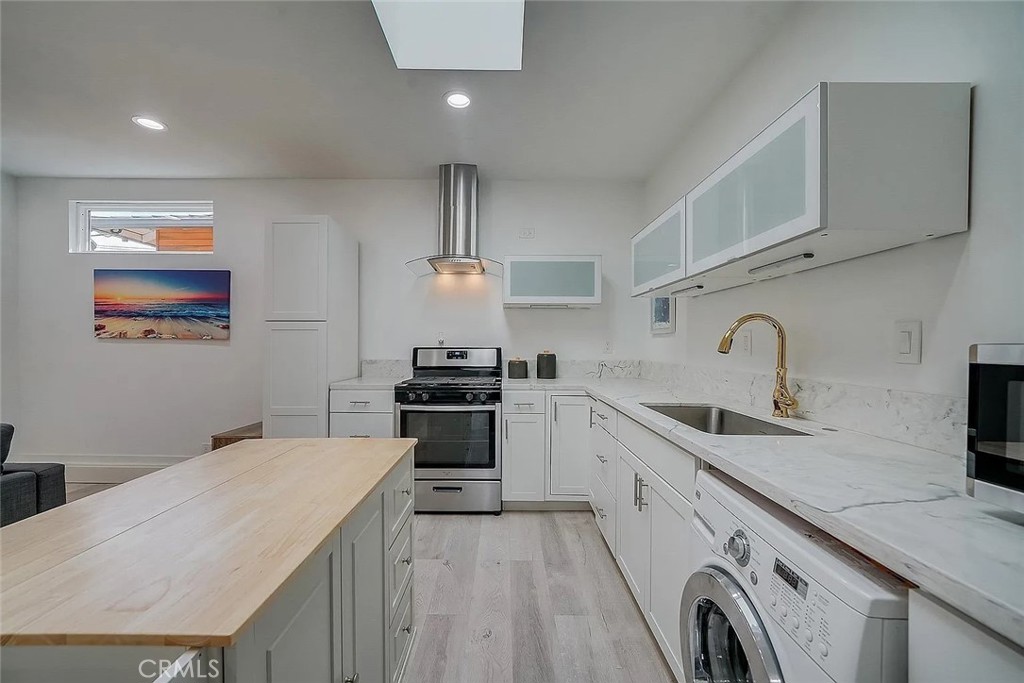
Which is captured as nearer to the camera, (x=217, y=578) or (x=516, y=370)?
(x=217, y=578)

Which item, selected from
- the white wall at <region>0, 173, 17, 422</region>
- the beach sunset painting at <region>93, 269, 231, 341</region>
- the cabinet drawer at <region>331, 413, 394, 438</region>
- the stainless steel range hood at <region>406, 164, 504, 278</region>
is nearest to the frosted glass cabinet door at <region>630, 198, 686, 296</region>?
the stainless steel range hood at <region>406, 164, 504, 278</region>

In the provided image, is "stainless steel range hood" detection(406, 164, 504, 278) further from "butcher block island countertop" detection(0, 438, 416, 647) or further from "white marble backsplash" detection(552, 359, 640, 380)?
"butcher block island countertop" detection(0, 438, 416, 647)

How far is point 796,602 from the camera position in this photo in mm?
760

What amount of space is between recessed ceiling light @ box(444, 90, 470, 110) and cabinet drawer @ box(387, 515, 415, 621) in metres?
2.22

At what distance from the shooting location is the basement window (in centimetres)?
385

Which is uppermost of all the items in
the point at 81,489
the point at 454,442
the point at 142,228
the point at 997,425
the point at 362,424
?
the point at 142,228

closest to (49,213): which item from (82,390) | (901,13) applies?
(82,390)

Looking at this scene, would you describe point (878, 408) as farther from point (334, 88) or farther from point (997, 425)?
point (334, 88)

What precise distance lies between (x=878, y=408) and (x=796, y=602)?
0.94 m

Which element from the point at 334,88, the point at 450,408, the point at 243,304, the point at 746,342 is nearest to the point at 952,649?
the point at 746,342

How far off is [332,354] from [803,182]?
10.0 feet

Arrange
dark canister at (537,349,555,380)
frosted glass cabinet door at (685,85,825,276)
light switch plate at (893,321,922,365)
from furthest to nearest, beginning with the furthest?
dark canister at (537,349,555,380) < light switch plate at (893,321,922,365) < frosted glass cabinet door at (685,85,825,276)

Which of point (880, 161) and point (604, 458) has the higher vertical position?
point (880, 161)

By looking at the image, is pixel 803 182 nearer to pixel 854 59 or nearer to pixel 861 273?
pixel 861 273
